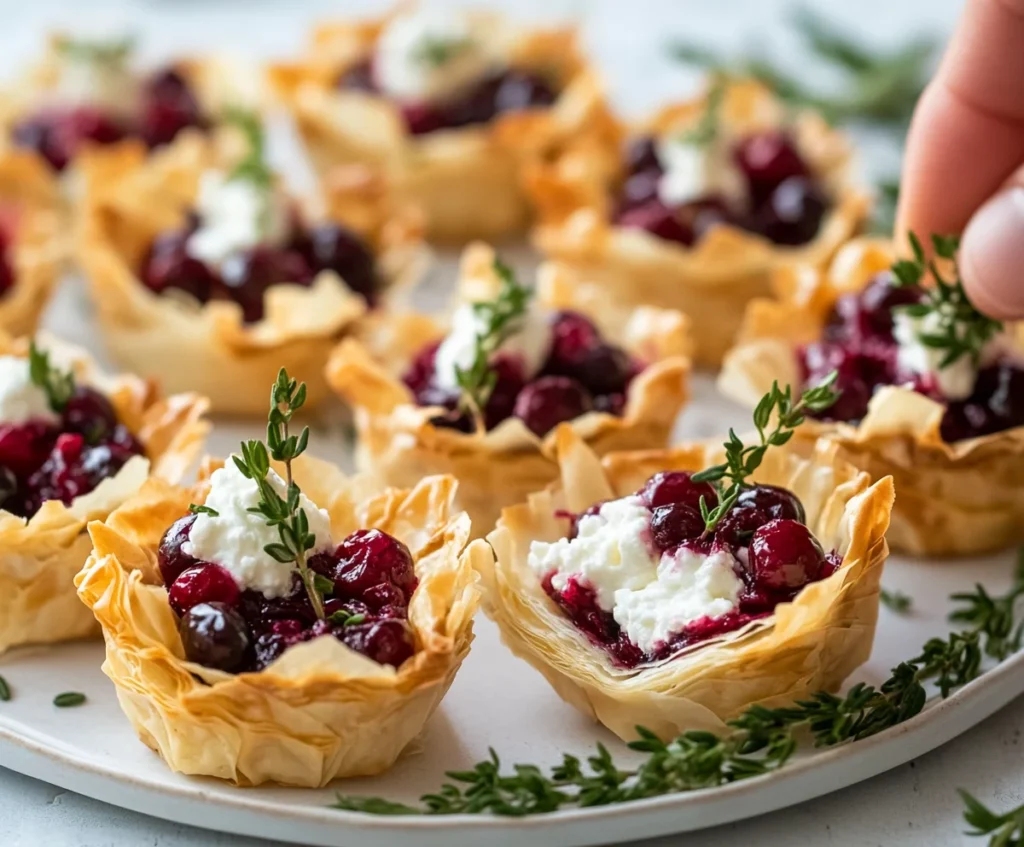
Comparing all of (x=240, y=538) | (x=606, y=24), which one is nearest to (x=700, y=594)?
(x=240, y=538)

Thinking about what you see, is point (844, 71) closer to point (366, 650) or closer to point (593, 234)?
point (593, 234)

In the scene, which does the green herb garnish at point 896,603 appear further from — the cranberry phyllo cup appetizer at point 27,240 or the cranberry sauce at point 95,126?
the cranberry sauce at point 95,126

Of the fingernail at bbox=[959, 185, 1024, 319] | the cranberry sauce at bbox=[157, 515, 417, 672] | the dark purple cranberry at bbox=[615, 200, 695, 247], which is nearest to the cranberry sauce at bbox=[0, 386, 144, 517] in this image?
the cranberry sauce at bbox=[157, 515, 417, 672]

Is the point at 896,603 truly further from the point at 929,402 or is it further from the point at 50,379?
the point at 50,379

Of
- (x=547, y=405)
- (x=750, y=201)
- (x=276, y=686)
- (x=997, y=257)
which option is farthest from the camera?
(x=750, y=201)

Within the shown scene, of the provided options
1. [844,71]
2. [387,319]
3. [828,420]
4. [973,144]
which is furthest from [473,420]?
[844,71]

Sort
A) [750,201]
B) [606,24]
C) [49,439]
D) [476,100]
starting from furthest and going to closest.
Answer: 1. [606,24]
2. [476,100]
3. [750,201]
4. [49,439]

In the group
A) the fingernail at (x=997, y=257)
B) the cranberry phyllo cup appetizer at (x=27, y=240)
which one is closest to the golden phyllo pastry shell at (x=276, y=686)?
the fingernail at (x=997, y=257)
